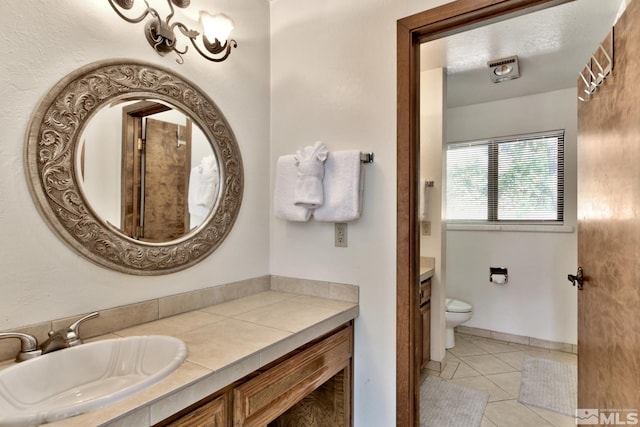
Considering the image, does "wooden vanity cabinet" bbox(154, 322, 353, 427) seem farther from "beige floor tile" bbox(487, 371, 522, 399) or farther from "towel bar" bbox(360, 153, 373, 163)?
"beige floor tile" bbox(487, 371, 522, 399)

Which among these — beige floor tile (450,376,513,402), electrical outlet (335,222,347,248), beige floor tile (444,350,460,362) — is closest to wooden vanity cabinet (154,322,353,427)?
electrical outlet (335,222,347,248)

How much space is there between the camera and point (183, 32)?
1334 mm

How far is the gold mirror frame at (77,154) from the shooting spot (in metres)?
1.07

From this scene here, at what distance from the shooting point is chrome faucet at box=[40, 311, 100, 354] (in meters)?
1.01

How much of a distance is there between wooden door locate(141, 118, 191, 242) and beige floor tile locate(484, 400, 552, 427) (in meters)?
2.19

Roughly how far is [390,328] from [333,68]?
1329mm

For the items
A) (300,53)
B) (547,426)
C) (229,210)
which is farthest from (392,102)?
(547,426)

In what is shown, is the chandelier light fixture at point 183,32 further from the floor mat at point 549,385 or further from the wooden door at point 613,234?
the floor mat at point 549,385

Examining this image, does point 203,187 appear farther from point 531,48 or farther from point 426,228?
point 531,48

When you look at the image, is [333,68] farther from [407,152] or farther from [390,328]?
[390,328]

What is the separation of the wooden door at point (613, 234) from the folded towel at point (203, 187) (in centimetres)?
164

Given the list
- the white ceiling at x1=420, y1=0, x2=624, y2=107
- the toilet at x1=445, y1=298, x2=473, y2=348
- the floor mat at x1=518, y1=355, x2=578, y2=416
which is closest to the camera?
the white ceiling at x1=420, y1=0, x2=624, y2=107

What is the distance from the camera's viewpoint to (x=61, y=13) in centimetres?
112

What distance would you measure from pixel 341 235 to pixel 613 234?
1.09 meters
